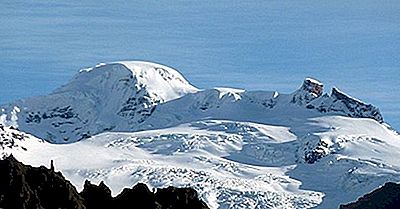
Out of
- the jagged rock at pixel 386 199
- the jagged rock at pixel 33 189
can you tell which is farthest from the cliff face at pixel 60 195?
the jagged rock at pixel 386 199

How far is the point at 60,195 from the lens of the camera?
3694 cm

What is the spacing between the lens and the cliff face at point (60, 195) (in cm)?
3603

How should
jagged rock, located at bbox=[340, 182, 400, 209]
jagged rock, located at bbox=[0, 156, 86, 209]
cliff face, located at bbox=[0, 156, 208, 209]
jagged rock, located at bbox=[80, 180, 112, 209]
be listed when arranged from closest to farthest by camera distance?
jagged rock, located at bbox=[0, 156, 86, 209], cliff face, located at bbox=[0, 156, 208, 209], jagged rock, located at bbox=[80, 180, 112, 209], jagged rock, located at bbox=[340, 182, 400, 209]

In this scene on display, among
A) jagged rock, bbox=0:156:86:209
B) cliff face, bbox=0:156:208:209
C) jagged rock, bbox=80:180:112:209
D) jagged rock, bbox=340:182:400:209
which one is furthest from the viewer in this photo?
jagged rock, bbox=340:182:400:209

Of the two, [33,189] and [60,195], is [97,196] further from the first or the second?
[33,189]

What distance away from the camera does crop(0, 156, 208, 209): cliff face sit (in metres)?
36.0

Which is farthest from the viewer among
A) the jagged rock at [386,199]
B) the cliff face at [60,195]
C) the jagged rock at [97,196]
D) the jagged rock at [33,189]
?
the jagged rock at [386,199]

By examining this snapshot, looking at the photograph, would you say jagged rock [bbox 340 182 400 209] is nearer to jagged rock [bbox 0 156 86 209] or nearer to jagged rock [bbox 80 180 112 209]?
jagged rock [bbox 80 180 112 209]

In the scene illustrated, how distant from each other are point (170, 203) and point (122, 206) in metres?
1.28

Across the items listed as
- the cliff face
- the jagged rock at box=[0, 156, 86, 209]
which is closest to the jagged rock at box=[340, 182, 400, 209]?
the cliff face

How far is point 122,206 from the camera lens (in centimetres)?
3784

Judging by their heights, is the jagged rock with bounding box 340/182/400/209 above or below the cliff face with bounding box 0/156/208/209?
below

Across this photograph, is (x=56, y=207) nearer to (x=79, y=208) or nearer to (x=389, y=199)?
(x=79, y=208)

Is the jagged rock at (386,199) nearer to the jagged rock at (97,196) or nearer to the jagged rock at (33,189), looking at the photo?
the jagged rock at (97,196)
